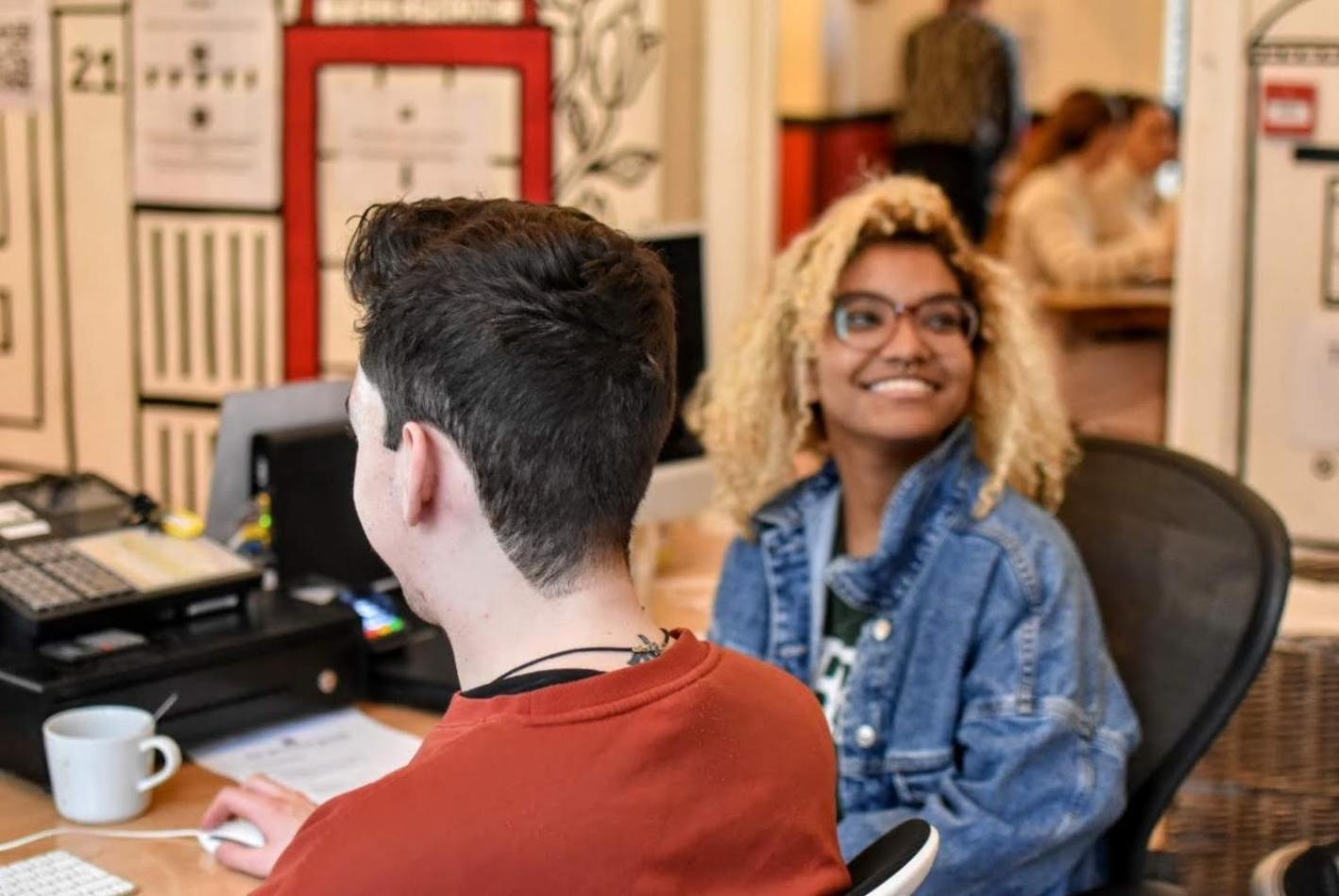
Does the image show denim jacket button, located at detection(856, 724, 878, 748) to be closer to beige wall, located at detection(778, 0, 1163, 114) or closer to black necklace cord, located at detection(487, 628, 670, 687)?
black necklace cord, located at detection(487, 628, 670, 687)

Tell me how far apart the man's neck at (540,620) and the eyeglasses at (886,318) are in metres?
0.82

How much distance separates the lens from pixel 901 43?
7.85 m

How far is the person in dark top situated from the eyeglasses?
518cm

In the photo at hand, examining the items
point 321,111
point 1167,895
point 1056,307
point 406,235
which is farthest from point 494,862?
point 1056,307

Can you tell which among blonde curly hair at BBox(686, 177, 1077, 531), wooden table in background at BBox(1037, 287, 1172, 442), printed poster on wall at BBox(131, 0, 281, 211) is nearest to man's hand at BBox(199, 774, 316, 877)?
blonde curly hair at BBox(686, 177, 1077, 531)

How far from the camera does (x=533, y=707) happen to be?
1106 millimetres

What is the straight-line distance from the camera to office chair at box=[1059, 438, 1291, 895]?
5.84ft

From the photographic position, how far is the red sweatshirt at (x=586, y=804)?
1.05 meters

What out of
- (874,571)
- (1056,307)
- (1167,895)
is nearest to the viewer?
(1167,895)

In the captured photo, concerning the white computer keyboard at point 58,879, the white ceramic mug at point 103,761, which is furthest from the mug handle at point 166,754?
the white computer keyboard at point 58,879

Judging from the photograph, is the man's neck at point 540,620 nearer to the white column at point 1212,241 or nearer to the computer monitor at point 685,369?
the computer monitor at point 685,369

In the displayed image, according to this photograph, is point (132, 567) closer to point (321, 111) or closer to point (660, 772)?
point (660, 772)

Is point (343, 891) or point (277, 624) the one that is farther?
point (277, 624)

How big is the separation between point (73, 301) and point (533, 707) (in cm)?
308
